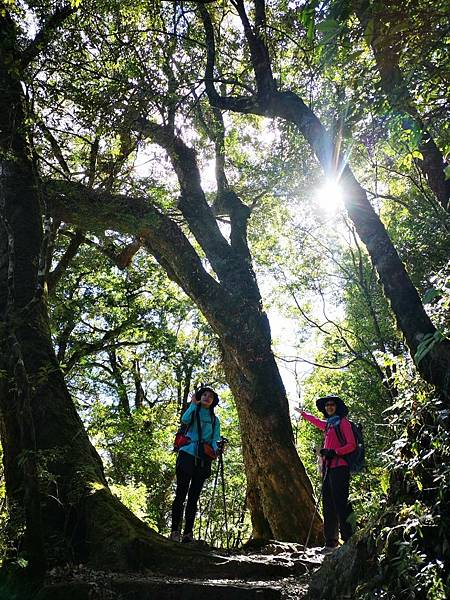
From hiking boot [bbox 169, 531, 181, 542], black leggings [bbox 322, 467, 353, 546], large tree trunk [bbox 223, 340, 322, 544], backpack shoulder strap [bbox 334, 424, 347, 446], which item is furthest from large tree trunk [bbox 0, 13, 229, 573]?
large tree trunk [bbox 223, 340, 322, 544]

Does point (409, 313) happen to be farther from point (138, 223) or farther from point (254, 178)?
point (254, 178)

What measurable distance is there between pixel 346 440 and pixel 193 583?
2.51 meters

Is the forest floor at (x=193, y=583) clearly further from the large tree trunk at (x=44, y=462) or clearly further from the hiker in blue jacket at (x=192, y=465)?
the hiker in blue jacket at (x=192, y=465)

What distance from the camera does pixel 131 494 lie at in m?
12.4

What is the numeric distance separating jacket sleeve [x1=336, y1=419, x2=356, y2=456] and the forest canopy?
754mm

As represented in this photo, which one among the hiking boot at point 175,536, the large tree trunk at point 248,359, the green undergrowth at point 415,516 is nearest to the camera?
the green undergrowth at point 415,516

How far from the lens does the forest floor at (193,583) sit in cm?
372

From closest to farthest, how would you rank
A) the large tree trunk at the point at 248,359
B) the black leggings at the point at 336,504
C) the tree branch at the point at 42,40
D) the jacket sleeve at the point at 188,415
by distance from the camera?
the black leggings at the point at 336,504
the tree branch at the point at 42,40
the jacket sleeve at the point at 188,415
the large tree trunk at the point at 248,359

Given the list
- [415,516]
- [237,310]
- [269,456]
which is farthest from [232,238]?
[415,516]

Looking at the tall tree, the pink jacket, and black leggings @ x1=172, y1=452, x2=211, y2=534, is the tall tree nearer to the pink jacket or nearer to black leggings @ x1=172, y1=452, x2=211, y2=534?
black leggings @ x1=172, y1=452, x2=211, y2=534

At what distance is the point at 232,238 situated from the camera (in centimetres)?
972

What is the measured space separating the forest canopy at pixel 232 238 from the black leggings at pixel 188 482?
26.9 inches

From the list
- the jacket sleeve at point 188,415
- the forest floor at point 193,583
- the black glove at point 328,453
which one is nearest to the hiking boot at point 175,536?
the forest floor at point 193,583

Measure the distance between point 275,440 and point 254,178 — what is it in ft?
23.0
